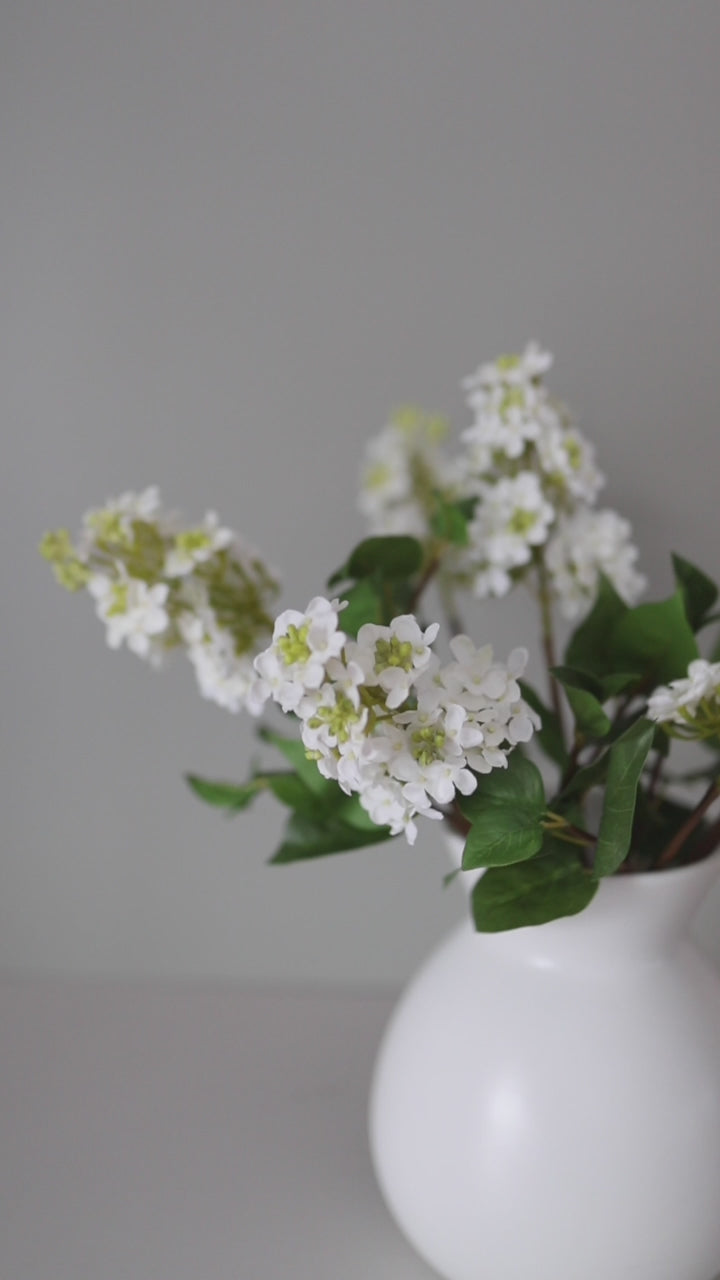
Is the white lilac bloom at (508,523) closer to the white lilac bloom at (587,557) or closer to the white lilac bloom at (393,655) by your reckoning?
the white lilac bloom at (587,557)

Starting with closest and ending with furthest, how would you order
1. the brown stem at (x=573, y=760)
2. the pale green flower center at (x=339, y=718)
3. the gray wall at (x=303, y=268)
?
the pale green flower center at (x=339, y=718), the brown stem at (x=573, y=760), the gray wall at (x=303, y=268)

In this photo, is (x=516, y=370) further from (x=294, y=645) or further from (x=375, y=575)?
(x=294, y=645)

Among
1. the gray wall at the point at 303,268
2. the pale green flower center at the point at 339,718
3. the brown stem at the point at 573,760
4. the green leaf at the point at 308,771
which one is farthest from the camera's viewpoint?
the gray wall at the point at 303,268

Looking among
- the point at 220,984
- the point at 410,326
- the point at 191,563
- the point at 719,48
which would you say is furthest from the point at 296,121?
the point at 220,984

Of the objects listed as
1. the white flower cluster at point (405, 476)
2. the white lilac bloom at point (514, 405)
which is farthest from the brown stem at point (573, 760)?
the white flower cluster at point (405, 476)

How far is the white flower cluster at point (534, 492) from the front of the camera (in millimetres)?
757

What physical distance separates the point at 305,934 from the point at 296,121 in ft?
2.12

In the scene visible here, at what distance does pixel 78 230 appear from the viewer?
964 mm

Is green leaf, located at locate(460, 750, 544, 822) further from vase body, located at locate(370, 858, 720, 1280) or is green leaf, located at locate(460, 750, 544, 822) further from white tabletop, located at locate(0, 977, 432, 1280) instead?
white tabletop, located at locate(0, 977, 432, 1280)

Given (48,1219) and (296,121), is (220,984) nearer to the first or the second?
(48,1219)

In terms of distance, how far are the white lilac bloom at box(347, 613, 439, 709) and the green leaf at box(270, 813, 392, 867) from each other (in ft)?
0.68

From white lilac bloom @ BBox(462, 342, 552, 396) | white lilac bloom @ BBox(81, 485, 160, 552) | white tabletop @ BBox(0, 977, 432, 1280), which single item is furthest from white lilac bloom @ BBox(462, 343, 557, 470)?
white tabletop @ BBox(0, 977, 432, 1280)

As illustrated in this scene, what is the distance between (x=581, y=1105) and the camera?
0.64 m

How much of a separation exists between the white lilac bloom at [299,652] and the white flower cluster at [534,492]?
272mm
